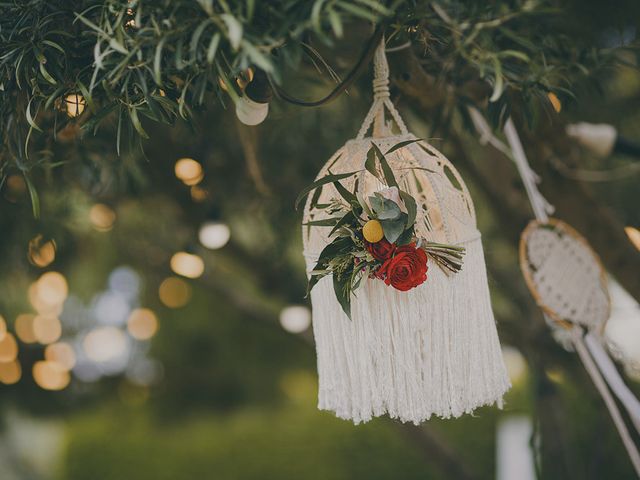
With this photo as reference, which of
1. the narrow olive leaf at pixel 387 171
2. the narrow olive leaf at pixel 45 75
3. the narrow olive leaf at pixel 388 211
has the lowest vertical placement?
the narrow olive leaf at pixel 388 211

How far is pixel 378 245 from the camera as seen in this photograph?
1.12 meters

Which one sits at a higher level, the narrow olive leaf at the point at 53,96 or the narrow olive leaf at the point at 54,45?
the narrow olive leaf at the point at 54,45

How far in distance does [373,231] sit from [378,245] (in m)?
0.03

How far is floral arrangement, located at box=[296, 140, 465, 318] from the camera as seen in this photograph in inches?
43.3

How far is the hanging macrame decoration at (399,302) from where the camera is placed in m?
1.13

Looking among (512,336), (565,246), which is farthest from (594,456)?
(565,246)

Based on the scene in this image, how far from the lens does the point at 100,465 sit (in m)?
6.21

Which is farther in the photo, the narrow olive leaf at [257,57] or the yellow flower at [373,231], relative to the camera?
the yellow flower at [373,231]

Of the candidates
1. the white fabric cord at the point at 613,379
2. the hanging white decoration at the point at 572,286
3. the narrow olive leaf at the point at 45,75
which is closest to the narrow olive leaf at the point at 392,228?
the narrow olive leaf at the point at 45,75

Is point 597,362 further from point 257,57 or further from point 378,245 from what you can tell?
point 257,57

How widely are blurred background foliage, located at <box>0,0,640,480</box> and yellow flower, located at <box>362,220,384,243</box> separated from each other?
296mm

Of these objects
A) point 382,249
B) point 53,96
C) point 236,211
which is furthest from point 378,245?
point 236,211

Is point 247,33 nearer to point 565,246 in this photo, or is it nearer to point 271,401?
point 565,246

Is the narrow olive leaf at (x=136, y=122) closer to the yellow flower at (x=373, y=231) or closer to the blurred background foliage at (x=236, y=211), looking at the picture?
the blurred background foliage at (x=236, y=211)
